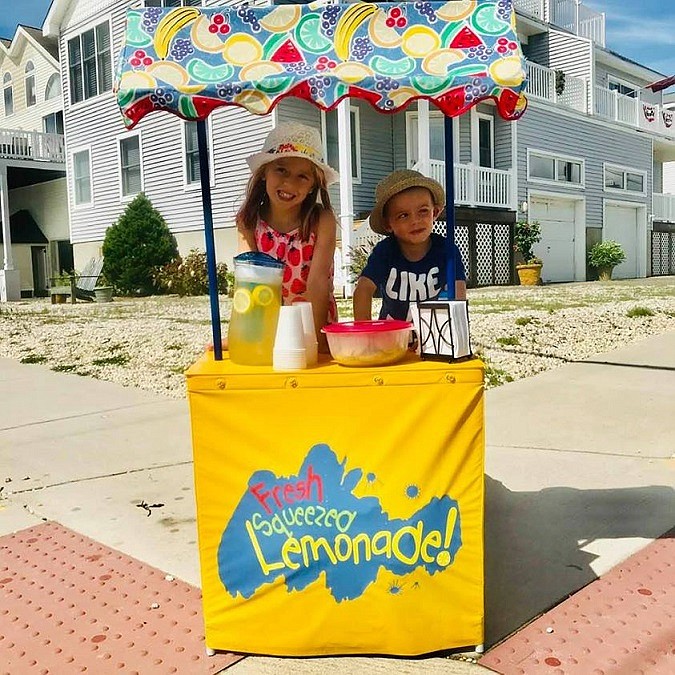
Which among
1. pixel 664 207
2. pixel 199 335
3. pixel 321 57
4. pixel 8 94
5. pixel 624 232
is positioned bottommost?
pixel 199 335

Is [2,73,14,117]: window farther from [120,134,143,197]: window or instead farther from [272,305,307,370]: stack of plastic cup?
[272,305,307,370]: stack of plastic cup

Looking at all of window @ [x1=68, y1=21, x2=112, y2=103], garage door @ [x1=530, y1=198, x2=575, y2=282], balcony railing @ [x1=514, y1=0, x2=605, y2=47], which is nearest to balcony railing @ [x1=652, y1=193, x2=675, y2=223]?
balcony railing @ [x1=514, y1=0, x2=605, y2=47]

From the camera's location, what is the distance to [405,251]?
10.2ft

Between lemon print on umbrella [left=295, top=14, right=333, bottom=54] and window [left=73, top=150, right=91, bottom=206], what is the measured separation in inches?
833

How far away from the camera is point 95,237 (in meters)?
21.6

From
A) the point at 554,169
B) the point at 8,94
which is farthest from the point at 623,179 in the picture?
the point at 8,94

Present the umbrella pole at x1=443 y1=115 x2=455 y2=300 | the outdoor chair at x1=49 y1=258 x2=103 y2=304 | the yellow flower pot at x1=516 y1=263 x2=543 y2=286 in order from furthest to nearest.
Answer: the yellow flower pot at x1=516 y1=263 x2=543 y2=286 → the outdoor chair at x1=49 y1=258 x2=103 y2=304 → the umbrella pole at x1=443 y1=115 x2=455 y2=300

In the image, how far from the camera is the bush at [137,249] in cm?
1877

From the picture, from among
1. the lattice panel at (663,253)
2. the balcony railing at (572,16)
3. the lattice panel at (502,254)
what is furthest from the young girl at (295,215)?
the lattice panel at (663,253)

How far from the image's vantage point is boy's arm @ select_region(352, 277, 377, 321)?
314cm

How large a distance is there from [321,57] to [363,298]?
1111 millimetres

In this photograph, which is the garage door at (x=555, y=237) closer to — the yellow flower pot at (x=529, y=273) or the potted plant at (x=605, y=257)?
the potted plant at (x=605, y=257)

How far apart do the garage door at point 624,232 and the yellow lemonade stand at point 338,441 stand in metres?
24.5

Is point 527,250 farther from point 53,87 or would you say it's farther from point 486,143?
point 53,87
